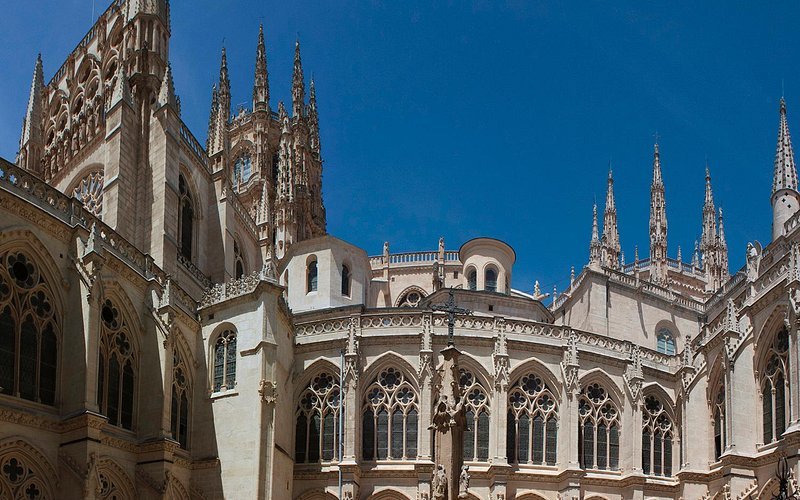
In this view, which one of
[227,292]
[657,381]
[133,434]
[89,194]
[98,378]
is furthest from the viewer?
[657,381]

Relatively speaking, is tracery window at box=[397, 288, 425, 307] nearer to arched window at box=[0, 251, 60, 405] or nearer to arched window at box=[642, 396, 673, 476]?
arched window at box=[642, 396, 673, 476]

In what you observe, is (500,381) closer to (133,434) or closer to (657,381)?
(657,381)

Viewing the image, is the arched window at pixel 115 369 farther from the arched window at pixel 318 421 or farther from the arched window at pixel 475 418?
the arched window at pixel 475 418

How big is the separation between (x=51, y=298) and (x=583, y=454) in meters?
24.6

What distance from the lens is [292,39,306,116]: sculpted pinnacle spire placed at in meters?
77.6

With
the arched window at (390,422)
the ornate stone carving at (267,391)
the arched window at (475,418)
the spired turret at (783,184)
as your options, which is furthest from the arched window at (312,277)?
the spired turret at (783,184)

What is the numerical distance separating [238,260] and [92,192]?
1109 cm

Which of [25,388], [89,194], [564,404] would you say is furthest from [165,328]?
[564,404]

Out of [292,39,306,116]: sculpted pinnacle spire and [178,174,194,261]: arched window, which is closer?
[178,174,194,261]: arched window

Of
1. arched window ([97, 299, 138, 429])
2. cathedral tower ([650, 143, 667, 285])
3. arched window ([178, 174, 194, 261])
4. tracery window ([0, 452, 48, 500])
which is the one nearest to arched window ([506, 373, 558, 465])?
arched window ([178, 174, 194, 261])

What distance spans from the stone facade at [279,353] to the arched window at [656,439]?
0.29ft

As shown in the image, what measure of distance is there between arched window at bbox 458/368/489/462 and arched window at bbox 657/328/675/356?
1689 centimetres

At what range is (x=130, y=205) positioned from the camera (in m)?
39.8

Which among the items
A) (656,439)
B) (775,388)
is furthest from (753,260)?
(656,439)
